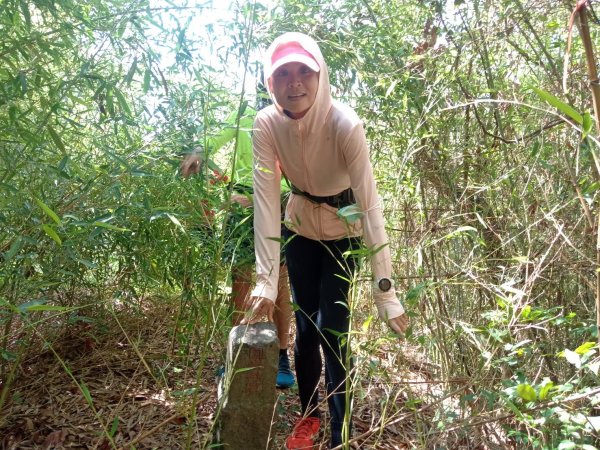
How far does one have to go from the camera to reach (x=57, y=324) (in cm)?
253

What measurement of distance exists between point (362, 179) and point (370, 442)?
112cm

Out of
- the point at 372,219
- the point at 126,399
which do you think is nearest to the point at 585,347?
the point at 372,219

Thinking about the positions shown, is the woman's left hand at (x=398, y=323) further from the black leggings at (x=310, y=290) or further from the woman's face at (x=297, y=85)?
the woman's face at (x=297, y=85)

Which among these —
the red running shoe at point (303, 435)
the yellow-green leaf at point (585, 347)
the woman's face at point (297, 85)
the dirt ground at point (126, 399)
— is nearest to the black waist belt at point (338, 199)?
the woman's face at point (297, 85)

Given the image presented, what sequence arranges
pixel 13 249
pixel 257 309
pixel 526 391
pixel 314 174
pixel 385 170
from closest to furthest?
pixel 526 391 < pixel 13 249 < pixel 257 309 < pixel 314 174 < pixel 385 170

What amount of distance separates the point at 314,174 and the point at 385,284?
486 mm

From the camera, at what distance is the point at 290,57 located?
1686mm

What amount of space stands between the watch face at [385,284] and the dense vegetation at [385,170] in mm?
97

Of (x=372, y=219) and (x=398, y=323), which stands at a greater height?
(x=372, y=219)

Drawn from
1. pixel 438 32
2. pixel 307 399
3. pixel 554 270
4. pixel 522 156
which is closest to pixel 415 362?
pixel 307 399

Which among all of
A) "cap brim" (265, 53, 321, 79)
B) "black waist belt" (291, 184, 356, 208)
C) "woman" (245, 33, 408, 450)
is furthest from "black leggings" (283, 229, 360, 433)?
"cap brim" (265, 53, 321, 79)

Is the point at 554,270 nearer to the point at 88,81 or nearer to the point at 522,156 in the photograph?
the point at 522,156

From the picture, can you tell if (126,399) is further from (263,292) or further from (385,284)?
(385,284)

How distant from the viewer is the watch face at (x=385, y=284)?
1608 millimetres
